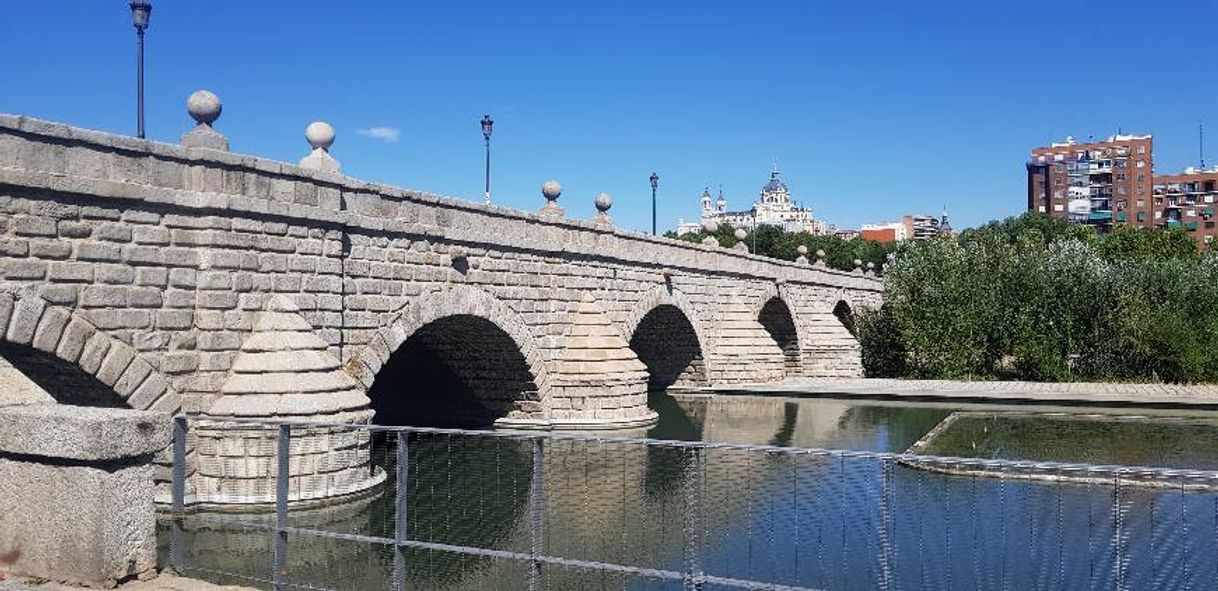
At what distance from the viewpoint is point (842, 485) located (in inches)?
357

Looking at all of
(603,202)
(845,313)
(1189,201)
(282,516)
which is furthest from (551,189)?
(1189,201)

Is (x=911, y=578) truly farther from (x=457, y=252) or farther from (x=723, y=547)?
(x=457, y=252)

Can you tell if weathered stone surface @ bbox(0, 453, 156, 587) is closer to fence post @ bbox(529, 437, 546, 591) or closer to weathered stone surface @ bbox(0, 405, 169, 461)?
weathered stone surface @ bbox(0, 405, 169, 461)

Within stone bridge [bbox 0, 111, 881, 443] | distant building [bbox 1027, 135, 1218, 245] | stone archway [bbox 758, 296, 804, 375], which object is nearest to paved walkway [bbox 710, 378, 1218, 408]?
stone archway [bbox 758, 296, 804, 375]

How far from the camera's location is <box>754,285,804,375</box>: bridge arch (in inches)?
1441

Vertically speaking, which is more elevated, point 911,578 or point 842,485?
point 842,485

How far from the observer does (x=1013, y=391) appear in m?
28.6

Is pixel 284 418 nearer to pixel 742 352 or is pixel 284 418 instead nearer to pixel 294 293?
pixel 294 293

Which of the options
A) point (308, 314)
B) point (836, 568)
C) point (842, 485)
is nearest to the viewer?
point (842, 485)

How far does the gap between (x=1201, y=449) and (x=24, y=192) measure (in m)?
19.5

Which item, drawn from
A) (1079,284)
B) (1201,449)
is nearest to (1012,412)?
(1201,449)

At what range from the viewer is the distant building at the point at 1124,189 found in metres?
105

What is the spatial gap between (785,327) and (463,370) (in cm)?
2140

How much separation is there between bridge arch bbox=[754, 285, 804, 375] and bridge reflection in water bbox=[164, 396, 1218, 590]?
21.7 m
